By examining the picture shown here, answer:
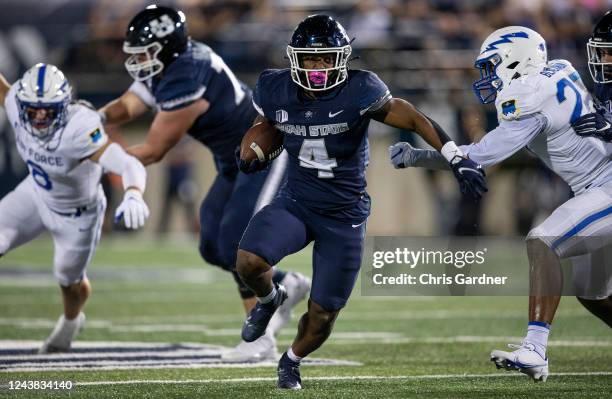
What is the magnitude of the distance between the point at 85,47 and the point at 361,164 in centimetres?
998

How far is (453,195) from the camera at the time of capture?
13.9m

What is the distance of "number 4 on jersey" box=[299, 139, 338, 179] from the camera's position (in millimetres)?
4961

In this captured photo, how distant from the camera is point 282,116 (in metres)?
4.98

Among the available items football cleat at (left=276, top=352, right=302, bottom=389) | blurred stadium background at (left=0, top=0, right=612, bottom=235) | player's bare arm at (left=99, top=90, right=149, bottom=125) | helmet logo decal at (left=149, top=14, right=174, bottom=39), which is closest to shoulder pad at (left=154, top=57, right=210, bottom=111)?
helmet logo decal at (left=149, top=14, right=174, bottom=39)

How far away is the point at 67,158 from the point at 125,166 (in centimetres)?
40

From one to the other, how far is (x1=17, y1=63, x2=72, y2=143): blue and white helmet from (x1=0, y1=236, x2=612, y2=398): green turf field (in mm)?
1285

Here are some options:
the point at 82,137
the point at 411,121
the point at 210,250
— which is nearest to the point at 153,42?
the point at 82,137

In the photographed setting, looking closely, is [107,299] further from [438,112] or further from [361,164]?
[438,112]

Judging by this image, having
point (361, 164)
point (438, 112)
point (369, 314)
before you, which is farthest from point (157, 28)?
point (438, 112)

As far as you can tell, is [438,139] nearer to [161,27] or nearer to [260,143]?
[260,143]

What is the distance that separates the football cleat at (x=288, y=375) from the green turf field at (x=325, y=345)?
0.06 m

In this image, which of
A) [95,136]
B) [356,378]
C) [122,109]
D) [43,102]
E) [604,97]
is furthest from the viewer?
[122,109]

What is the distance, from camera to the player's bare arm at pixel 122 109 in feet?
21.6

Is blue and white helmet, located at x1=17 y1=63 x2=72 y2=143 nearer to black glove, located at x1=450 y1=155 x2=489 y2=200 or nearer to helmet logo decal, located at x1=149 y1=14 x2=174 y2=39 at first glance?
helmet logo decal, located at x1=149 y1=14 x2=174 y2=39
